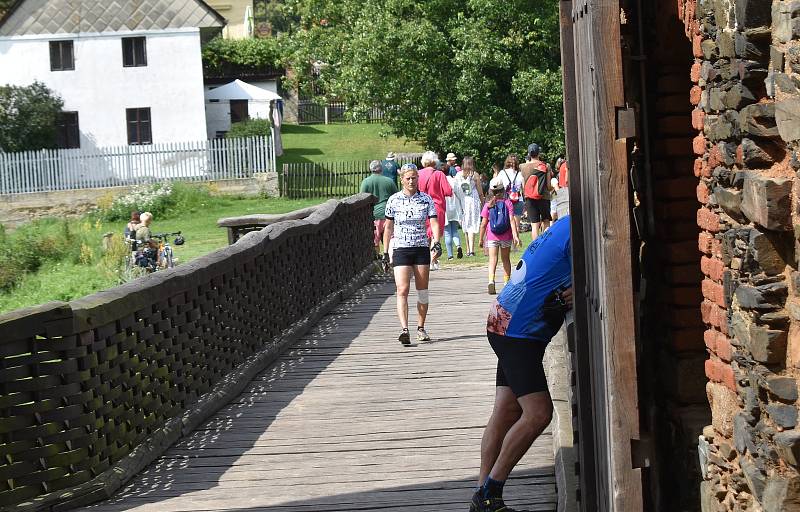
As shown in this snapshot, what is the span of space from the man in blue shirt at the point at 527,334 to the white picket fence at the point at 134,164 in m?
35.1

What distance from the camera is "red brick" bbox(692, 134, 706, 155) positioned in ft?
14.8

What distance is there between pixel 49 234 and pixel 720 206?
27.9m

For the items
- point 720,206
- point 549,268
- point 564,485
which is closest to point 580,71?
point 720,206

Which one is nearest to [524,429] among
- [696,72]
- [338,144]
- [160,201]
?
[696,72]

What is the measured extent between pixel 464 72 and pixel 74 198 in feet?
43.6

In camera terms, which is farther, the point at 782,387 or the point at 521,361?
the point at 521,361

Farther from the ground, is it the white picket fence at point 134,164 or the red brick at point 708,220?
the white picket fence at point 134,164

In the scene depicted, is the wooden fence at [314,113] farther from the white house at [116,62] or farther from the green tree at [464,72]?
the green tree at [464,72]

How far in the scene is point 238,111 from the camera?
185ft

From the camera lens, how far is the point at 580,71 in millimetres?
5023

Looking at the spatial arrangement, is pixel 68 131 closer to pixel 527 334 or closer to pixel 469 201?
pixel 469 201

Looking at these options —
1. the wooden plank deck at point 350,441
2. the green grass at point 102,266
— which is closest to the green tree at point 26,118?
the green grass at point 102,266

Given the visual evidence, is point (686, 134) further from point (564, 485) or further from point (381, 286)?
point (381, 286)

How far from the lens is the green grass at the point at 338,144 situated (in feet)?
169
